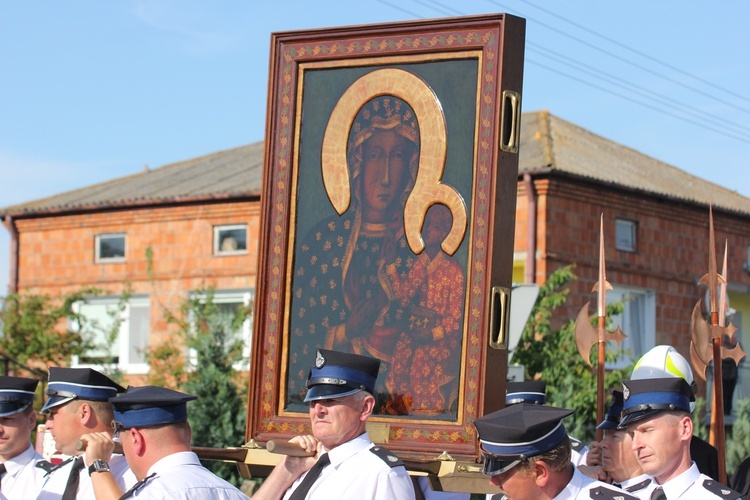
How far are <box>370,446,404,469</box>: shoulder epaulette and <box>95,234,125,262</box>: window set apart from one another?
58.9 feet

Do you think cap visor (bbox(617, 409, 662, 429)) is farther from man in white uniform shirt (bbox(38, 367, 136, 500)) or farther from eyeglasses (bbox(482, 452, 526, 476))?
man in white uniform shirt (bbox(38, 367, 136, 500))

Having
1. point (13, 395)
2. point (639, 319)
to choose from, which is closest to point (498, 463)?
point (13, 395)

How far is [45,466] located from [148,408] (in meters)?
1.94

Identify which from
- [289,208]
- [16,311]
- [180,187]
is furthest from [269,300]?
[180,187]

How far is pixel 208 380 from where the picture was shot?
12320 millimetres

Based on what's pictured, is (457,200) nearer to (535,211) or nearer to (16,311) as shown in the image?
(535,211)

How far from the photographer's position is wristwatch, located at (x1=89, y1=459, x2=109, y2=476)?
4.73m

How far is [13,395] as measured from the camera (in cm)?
628

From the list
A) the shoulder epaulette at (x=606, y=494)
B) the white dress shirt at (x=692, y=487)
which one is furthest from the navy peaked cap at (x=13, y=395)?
the shoulder epaulette at (x=606, y=494)

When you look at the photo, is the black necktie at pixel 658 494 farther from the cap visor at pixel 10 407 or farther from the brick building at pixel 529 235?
the brick building at pixel 529 235

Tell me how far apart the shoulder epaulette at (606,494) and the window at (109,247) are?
19.1 meters

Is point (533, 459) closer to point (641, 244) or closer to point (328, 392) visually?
point (328, 392)

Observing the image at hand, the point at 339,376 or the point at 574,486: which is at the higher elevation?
the point at 339,376

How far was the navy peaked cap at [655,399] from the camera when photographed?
457 cm
